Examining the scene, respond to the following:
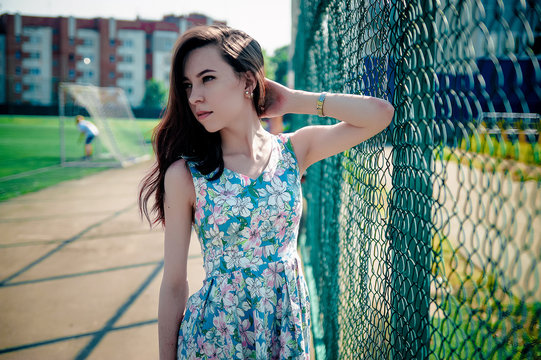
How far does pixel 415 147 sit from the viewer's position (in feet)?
3.59

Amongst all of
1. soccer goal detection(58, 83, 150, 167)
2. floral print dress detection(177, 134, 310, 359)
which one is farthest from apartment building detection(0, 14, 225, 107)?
floral print dress detection(177, 134, 310, 359)

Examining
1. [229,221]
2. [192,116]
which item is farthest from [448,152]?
[192,116]

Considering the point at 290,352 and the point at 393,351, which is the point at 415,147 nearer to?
the point at 393,351

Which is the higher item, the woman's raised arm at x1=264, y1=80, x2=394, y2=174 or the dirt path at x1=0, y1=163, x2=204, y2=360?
the woman's raised arm at x1=264, y1=80, x2=394, y2=174

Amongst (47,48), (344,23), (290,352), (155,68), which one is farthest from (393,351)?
(47,48)

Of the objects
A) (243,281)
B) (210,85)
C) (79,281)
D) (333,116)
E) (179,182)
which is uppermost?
(210,85)

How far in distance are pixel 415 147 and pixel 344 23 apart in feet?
3.54

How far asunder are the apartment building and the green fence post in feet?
A: 226

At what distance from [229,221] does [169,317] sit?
0.47m

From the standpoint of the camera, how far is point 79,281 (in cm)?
425

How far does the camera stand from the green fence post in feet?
3.35

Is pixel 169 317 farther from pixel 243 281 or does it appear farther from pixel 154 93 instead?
pixel 154 93

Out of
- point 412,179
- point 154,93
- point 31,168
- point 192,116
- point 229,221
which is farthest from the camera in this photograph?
point 154,93

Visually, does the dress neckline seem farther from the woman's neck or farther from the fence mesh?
the fence mesh
